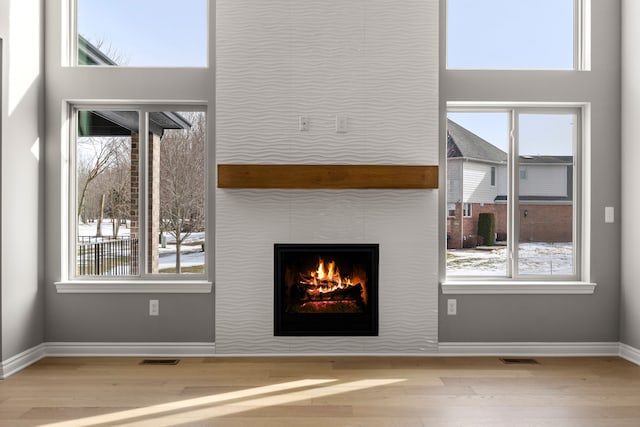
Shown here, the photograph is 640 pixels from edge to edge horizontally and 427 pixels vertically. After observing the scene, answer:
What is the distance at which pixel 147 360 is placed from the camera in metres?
3.79

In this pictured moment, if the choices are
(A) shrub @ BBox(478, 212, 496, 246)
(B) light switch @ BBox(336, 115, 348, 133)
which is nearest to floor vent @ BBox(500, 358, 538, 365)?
(A) shrub @ BBox(478, 212, 496, 246)

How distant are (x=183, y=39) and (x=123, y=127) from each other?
2.84 ft

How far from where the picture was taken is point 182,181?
4066mm

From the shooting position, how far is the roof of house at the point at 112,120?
4059 millimetres

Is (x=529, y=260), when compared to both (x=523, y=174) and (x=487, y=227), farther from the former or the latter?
(x=523, y=174)

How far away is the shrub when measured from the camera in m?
4.13

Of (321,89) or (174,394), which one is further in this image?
(321,89)

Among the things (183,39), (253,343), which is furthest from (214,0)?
(253,343)

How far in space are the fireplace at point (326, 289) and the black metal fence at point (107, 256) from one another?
3.93 ft

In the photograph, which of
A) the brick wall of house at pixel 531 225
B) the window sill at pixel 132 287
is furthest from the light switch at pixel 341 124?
the window sill at pixel 132 287

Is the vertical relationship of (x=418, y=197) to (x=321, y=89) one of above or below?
below

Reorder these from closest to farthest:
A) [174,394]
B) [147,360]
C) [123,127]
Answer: [174,394] < [147,360] < [123,127]

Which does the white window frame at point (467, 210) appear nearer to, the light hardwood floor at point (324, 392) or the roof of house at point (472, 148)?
the roof of house at point (472, 148)

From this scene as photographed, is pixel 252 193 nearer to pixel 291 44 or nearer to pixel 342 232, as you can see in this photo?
pixel 342 232
